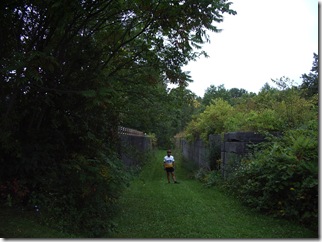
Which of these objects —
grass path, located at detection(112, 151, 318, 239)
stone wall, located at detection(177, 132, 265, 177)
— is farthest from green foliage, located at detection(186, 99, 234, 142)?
grass path, located at detection(112, 151, 318, 239)

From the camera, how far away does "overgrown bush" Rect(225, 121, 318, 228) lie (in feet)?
20.6

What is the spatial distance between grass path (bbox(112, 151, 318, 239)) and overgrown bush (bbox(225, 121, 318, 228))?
0.90 feet

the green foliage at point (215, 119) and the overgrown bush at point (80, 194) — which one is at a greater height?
the green foliage at point (215, 119)

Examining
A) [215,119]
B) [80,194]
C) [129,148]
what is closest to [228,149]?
[129,148]

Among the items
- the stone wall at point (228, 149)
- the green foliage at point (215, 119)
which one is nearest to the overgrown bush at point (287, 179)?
the stone wall at point (228, 149)

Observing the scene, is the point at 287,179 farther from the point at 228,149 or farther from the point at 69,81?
the point at 69,81

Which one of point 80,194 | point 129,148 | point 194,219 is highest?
point 129,148

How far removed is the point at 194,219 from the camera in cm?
682

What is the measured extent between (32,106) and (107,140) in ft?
6.71

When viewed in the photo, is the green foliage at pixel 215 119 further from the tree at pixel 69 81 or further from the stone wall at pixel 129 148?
the tree at pixel 69 81

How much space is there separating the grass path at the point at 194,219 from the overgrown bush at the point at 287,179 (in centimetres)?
27

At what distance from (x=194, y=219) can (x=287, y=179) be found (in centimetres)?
205

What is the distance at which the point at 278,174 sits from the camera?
7031 millimetres

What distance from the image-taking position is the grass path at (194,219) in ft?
19.0
